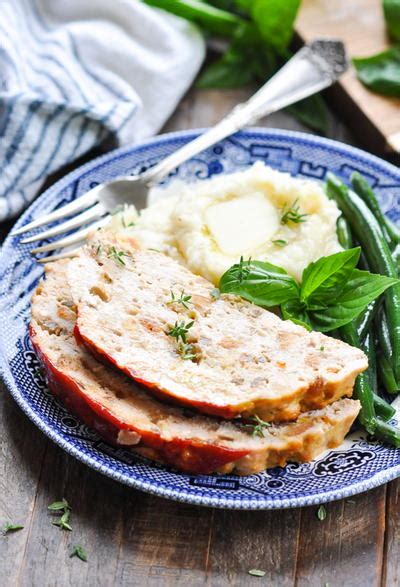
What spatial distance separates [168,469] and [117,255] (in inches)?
57.4

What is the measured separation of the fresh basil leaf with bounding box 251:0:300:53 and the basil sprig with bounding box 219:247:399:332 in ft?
10.3

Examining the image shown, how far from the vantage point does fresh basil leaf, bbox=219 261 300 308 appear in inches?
199

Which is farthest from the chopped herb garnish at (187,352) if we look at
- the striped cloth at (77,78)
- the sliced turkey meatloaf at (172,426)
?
the striped cloth at (77,78)

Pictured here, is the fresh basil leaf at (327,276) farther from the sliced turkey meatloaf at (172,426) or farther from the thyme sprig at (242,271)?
the sliced turkey meatloaf at (172,426)

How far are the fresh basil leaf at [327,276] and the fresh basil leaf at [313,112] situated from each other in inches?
100.0

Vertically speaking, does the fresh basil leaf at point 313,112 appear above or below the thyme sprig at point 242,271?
above

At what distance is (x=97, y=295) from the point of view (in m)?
5.10

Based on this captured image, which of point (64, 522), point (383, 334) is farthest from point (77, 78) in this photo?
point (64, 522)

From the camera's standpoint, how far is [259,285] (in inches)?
199

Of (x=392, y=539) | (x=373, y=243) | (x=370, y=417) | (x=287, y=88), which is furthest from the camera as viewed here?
(x=287, y=88)

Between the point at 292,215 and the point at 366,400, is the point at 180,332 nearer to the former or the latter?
the point at 366,400

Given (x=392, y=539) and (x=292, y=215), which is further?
(x=292, y=215)

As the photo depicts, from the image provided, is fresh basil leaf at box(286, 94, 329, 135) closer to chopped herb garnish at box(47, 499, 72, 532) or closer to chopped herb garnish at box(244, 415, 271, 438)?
chopped herb garnish at box(244, 415, 271, 438)

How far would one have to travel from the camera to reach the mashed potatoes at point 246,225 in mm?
5449
